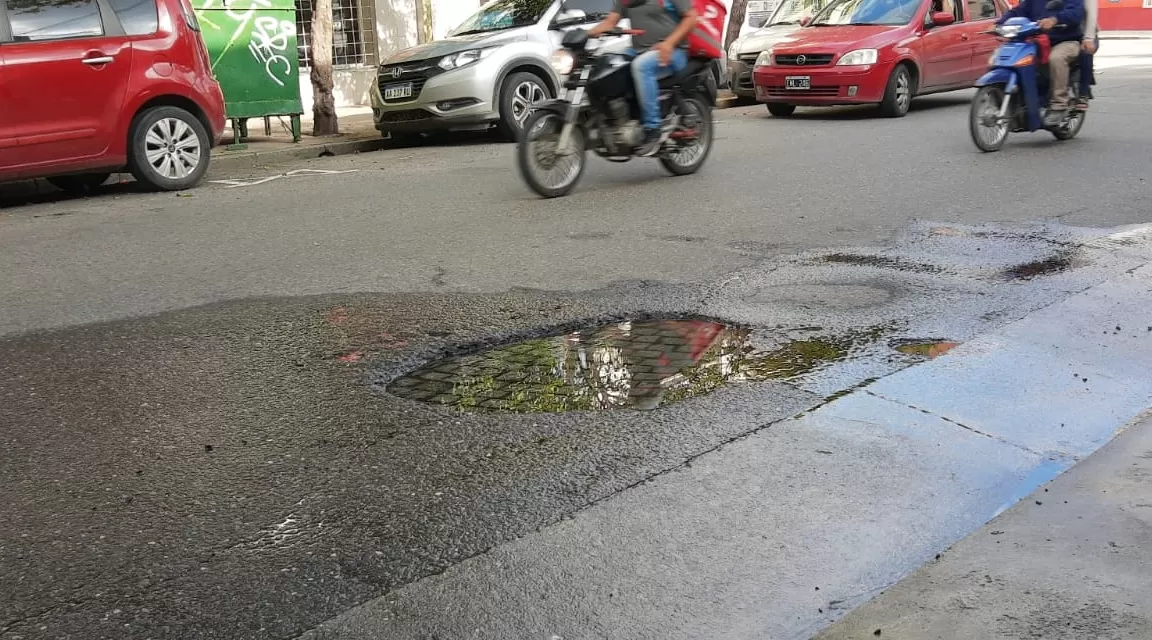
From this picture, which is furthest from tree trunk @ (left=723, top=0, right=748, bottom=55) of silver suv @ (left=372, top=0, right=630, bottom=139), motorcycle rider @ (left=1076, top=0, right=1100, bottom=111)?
motorcycle rider @ (left=1076, top=0, right=1100, bottom=111)

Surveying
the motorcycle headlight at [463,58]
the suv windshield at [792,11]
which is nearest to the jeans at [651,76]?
the motorcycle headlight at [463,58]

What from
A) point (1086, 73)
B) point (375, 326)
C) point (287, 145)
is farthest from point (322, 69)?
point (375, 326)

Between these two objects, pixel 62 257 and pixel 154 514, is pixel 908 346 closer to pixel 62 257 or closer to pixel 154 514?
pixel 154 514

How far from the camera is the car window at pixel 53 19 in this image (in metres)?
9.70

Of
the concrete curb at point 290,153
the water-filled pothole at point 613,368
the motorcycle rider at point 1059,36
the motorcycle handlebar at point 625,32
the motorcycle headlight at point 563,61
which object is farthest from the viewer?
the concrete curb at point 290,153

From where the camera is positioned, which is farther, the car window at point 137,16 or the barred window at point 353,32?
the barred window at point 353,32

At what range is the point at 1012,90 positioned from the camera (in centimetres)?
1119

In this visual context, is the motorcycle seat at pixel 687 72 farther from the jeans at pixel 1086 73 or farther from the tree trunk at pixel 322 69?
the tree trunk at pixel 322 69

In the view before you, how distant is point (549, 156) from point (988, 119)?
4715 millimetres

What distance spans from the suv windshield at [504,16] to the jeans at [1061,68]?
20.3 ft

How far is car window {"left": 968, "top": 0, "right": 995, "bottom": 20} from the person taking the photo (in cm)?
1677

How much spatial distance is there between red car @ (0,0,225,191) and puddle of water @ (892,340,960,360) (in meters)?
7.59

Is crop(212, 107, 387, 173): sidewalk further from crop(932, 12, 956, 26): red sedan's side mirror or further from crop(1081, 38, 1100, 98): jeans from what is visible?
crop(1081, 38, 1100, 98): jeans

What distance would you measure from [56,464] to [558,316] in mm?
2491
